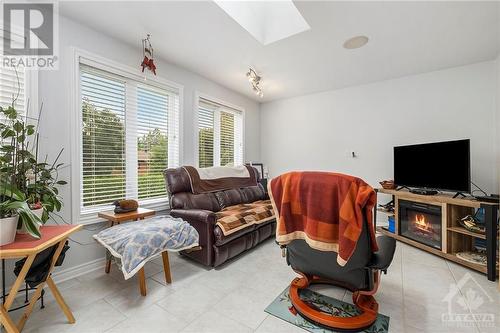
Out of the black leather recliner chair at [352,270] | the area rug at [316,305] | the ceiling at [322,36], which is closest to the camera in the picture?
the black leather recliner chair at [352,270]

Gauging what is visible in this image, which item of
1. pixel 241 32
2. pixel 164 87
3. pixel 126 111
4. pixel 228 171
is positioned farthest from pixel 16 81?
pixel 228 171

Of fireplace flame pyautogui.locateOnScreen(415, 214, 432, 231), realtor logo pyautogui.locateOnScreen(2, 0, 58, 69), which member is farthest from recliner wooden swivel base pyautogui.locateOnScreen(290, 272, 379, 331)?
realtor logo pyautogui.locateOnScreen(2, 0, 58, 69)

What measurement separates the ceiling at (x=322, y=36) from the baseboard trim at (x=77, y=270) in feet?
8.13

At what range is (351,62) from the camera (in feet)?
9.98

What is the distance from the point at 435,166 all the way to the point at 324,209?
8.24 feet

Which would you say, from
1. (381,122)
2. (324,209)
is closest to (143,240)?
(324,209)

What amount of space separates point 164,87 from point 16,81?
146cm

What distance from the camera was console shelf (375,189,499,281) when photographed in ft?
6.88

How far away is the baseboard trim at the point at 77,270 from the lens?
2.04 metres

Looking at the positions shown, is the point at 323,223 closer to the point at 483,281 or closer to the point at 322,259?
the point at 322,259

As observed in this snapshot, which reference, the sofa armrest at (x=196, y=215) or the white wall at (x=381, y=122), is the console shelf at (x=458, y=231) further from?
the sofa armrest at (x=196, y=215)

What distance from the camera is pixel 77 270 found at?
7.11 feet

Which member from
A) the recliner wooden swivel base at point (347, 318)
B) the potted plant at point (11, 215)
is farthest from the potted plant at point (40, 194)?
the recliner wooden swivel base at point (347, 318)

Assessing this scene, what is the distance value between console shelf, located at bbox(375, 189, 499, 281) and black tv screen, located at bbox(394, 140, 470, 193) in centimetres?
22
